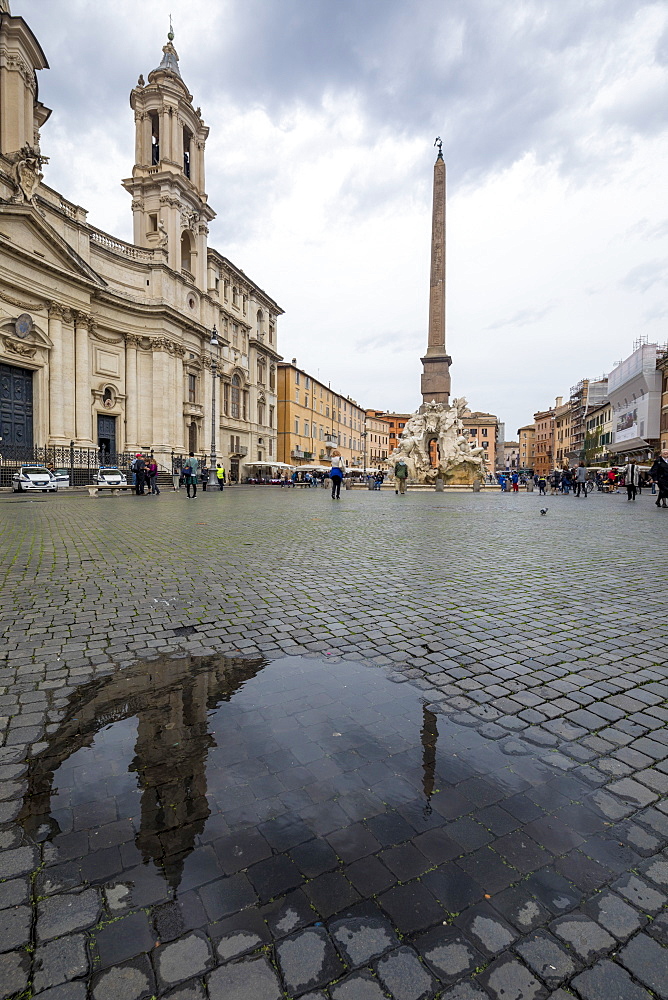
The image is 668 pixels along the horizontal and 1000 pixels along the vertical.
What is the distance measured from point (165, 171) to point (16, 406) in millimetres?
24305

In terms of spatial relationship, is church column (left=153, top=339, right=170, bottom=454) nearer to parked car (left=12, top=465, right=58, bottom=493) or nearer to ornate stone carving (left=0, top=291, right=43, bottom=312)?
ornate stone carving (left=0, top=291, right=43, bottom=312)

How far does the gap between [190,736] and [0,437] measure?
31749 mm

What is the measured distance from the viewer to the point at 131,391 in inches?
1516

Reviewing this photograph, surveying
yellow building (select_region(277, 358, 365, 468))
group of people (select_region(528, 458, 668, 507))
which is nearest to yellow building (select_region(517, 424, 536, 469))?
yellow building (select_region(277, 358, 365, 468))

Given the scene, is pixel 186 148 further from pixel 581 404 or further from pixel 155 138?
pixel 581 404

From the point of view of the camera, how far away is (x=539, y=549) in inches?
332

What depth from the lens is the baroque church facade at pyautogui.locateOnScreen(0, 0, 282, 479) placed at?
2959cm

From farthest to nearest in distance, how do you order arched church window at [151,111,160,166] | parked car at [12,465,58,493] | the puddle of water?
arched church window at [151,111,160,166] → parked car at [12,465,58,493] → the puddle of water

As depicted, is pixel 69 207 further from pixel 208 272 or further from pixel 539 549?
pixel 539 549

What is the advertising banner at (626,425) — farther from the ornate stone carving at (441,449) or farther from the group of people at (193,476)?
the group of people at (193,476)

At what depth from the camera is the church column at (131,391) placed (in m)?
38.3

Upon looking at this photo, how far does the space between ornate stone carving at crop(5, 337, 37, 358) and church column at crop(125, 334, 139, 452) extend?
Result: 813 cm

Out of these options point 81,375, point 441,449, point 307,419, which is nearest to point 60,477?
point 81,375

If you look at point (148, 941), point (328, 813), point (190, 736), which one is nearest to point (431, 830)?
point (328, 813)
